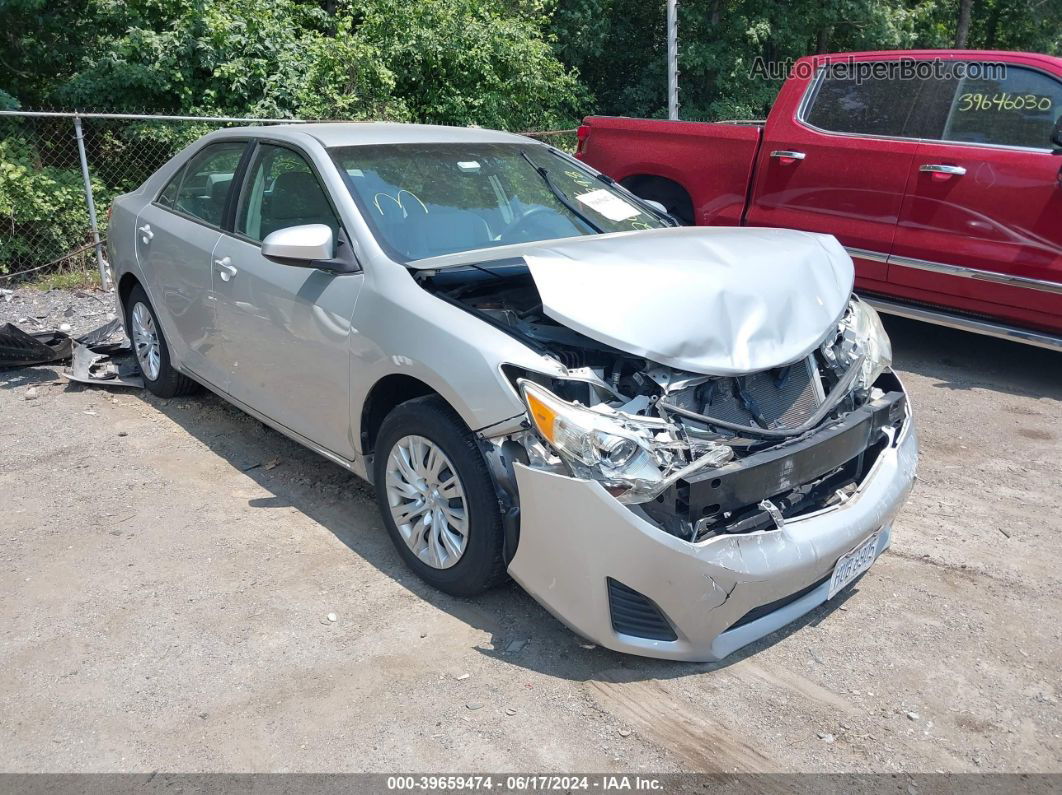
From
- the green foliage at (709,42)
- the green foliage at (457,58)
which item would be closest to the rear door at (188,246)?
the green foliage at (457,58)

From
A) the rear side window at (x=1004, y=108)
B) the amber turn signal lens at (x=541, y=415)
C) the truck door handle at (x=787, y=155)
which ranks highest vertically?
the rear side window at (x=1004, y=108)

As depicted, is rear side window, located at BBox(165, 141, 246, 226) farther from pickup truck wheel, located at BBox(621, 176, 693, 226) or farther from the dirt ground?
pickup truck wheel, located at BBox(621, 176, 693, 226)

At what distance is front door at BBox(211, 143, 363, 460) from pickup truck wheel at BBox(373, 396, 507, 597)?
0.39 m

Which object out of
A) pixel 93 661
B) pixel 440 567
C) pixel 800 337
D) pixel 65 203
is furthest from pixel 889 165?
pixel 65 203

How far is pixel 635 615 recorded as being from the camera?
10.1 ft

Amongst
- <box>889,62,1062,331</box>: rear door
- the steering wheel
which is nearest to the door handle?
the steering wheel

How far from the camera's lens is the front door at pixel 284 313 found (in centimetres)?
403

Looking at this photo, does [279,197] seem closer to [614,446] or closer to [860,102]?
[614,446]

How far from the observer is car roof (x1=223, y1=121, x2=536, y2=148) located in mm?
4543

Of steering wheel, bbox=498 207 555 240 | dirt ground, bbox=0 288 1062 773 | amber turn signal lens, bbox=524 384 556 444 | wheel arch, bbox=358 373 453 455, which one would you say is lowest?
dirt ground, bbox=0 288 1062 773

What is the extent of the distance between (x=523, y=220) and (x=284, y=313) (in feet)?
3.94

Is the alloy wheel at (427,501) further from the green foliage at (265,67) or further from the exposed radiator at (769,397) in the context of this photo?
the green foliage at (265,67)

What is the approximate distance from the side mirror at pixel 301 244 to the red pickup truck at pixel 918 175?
14.2ft

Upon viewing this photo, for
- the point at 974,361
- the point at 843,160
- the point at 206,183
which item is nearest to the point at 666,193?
the point at 843,160
